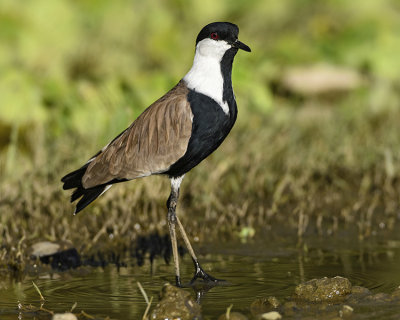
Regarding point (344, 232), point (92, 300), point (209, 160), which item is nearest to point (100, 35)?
point (209, 160)

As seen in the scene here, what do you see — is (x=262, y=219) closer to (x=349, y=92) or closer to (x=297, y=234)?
(x=297, y=234)

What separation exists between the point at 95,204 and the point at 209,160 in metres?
1.26

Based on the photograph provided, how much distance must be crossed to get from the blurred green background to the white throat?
4.92 ft

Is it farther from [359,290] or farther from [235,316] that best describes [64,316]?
[359,290]

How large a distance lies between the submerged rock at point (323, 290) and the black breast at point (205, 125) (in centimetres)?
106

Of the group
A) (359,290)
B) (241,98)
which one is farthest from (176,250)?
(241,98)

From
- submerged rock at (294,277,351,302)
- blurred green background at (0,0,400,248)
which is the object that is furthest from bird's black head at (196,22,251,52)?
blurred green background at (0,0,400,248)

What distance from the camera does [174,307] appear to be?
160 inches

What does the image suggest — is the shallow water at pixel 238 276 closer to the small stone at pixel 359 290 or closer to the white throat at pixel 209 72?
the small stone at pixel 359 290

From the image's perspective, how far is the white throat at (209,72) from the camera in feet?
16.3

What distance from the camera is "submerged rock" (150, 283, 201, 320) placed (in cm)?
405

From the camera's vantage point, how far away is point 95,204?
635 cm

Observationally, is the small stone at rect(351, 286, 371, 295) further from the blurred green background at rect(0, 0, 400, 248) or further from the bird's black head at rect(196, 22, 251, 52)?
the blurred green background at rect(0, 0, 400, 248)

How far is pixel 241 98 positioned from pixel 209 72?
4119 mm
